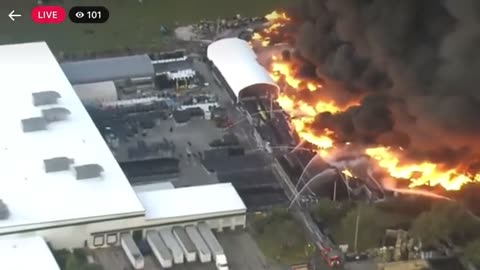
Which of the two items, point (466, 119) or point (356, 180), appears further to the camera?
point (356, 180)

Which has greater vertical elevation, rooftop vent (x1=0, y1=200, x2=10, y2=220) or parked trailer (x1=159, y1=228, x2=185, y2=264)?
rooftop vent (x1=0, y1=200, x2=10, y2=220)

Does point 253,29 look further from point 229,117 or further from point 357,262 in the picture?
point 357,262

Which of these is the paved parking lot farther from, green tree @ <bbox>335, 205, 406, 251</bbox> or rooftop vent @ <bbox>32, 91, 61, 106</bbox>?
rooftop vent @ <bbox>32, 91, 61, 106</bbox>

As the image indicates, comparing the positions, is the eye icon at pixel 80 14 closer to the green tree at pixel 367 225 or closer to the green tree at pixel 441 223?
the green tree at pixel 367 225

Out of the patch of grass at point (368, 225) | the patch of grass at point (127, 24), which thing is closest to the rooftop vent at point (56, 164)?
the patch of grass at point (368, 225)

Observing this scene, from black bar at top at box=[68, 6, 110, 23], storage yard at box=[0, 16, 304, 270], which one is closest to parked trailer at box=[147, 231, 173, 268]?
storage yard at box=[0, 16, 304, 270]

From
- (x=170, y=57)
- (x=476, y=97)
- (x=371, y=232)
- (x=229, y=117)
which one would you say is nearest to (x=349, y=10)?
(x=476, y=97)

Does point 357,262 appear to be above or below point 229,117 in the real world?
below
